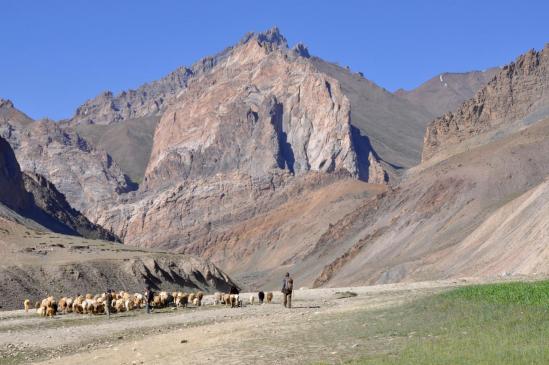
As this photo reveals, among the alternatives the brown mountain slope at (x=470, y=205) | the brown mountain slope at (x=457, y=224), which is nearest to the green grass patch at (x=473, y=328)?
the brown mountain slope at (x=470, y=205)

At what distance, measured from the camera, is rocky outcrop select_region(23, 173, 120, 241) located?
14050cm

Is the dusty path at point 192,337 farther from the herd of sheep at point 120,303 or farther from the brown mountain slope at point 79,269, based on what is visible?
the brown mountain slope at point 79,269

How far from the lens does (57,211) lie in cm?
14538

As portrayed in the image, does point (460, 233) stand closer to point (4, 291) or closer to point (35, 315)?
point (4, 291)

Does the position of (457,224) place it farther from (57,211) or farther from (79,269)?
(57,211)

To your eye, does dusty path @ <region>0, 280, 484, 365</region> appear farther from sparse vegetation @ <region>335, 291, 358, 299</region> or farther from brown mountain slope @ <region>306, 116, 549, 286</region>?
brown mountain slope @ <region>306, 116, 549, 286</region>

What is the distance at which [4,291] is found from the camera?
62.4 meters

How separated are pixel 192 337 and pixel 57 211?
12009cm

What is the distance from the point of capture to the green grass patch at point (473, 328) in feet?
63.9

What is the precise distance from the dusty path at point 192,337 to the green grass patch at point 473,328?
130 centimetres

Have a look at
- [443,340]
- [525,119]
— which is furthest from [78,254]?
[525,119]

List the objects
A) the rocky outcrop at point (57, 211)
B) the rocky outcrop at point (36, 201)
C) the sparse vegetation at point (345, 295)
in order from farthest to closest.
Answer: the rocky outcrop at point (57, 211) < the rocky outcrop at point (36, 201) < the sparse vegetation at point (345, 295)

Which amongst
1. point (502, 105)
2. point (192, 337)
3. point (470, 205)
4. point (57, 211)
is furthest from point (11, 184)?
point (192, 337)

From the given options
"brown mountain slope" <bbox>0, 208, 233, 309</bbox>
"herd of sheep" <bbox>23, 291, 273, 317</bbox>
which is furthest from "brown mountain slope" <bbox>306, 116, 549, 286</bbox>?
"herd of sheep" <bbox>23, 291, 273, 317</bbox>
